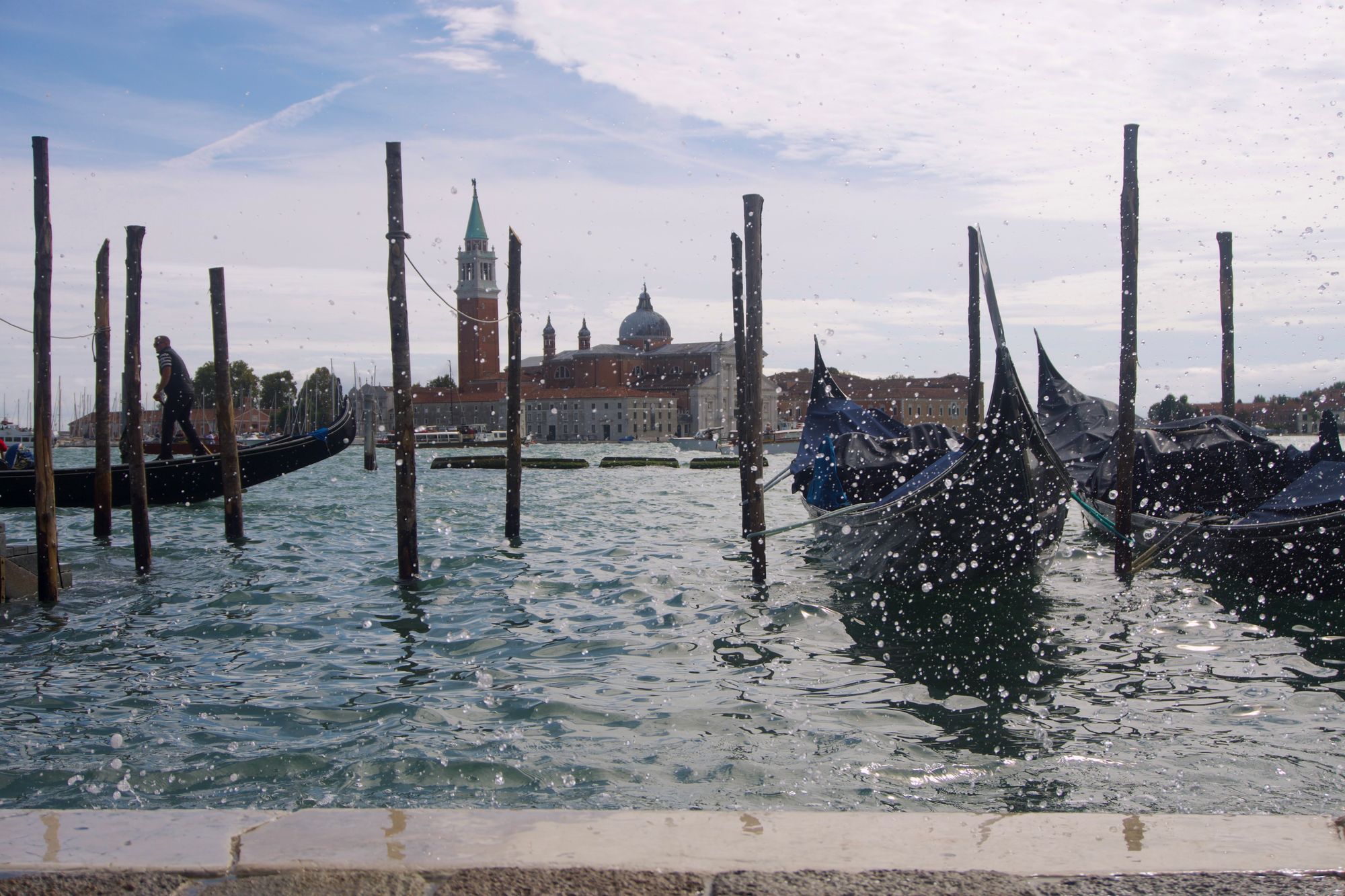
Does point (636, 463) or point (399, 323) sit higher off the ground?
point (399, 323)

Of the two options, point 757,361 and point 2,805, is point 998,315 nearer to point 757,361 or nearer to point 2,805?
point 757,361

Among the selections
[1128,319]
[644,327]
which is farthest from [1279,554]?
[644,327]

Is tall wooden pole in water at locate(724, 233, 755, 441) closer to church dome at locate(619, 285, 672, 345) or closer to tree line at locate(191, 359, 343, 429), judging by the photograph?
tree line at locate(191, 359, 343, 429)

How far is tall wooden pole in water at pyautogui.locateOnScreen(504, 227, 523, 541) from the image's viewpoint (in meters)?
12.2

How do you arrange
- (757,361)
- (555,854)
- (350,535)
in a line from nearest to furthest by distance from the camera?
(555,854) < (757,361) < (350,535)

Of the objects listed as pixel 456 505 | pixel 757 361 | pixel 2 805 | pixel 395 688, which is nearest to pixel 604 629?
pixel 395 688

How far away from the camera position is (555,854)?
2115 millimetres

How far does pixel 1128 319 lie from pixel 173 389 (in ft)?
36.2

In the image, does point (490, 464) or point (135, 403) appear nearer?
point (135, 403)

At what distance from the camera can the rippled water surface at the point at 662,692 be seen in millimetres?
3949

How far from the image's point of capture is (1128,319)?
328 inches

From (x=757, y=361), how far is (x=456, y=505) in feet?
37.2

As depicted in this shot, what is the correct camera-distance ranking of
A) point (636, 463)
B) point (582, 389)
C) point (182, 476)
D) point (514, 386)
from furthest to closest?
point (582, 389) < point (636, 463) < point (182, 476) < point (514, 386)

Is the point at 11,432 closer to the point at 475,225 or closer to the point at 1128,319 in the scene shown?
the point at 475,225
